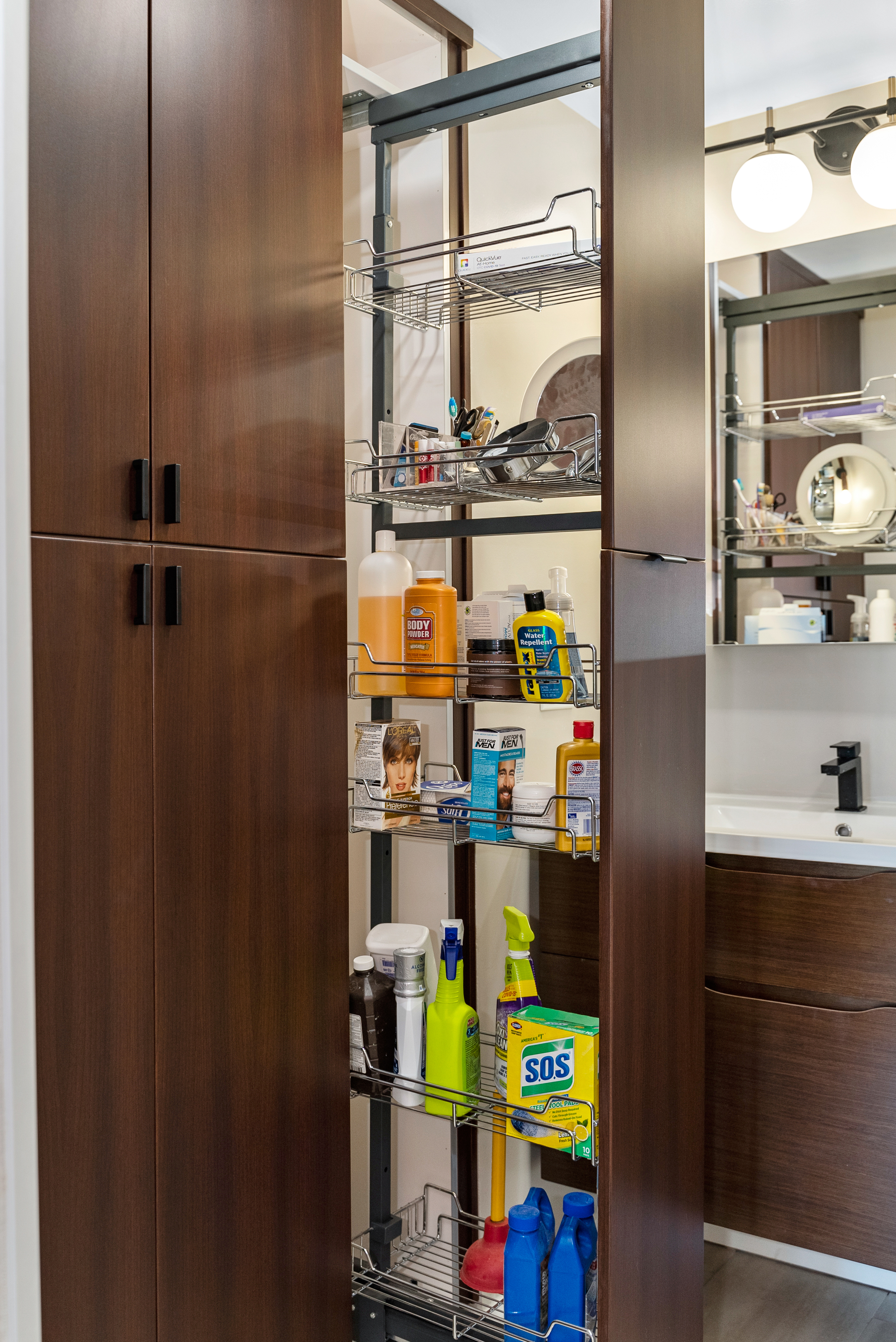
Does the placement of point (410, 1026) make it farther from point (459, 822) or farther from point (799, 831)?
point (799, 831)

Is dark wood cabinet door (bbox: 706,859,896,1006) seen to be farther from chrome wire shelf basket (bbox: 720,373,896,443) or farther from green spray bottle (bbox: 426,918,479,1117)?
chrome wire shelf basket (bbox: 720,373,896,443)

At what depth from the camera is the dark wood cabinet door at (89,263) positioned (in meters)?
1.10

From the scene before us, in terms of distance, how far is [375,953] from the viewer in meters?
1.83

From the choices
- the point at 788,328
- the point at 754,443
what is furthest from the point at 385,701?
the point at 788,328

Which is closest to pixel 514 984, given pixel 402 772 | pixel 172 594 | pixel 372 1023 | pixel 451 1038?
pixel 451 1038

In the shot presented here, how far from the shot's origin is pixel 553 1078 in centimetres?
160

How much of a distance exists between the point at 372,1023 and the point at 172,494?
955mm

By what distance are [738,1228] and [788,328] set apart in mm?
1945

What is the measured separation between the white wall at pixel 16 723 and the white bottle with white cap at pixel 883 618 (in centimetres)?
187

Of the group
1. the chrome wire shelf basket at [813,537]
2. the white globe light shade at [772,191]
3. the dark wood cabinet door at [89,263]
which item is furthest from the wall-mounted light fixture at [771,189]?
the dark wood cabinet door at [89,263]

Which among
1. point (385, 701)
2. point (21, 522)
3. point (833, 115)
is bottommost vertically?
point (385, 701)

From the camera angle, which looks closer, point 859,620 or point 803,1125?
point 803,1125

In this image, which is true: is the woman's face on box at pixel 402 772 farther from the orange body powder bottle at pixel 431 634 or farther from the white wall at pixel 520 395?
the white wall at pixel 520 395

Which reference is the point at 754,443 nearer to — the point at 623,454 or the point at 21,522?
the point at 623,454
